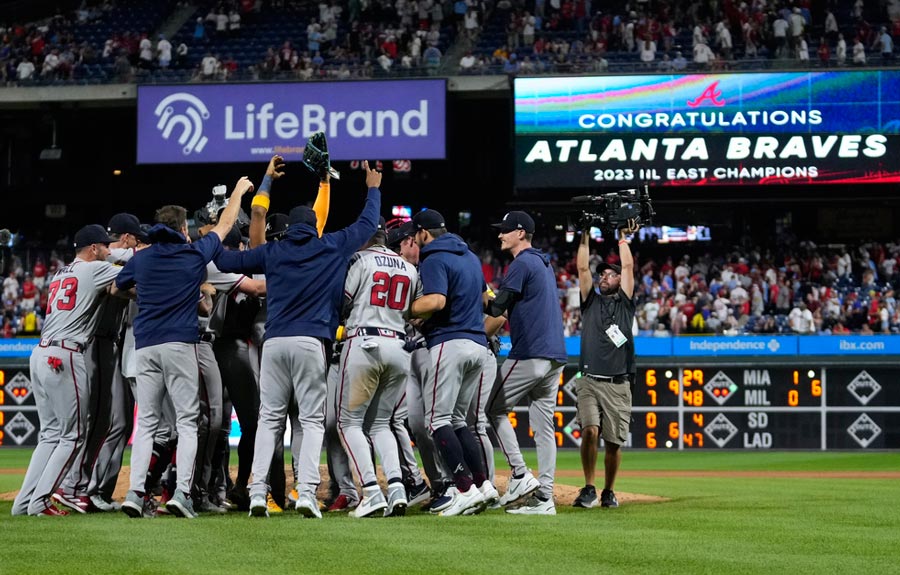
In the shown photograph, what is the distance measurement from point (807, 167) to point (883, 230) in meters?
4.06

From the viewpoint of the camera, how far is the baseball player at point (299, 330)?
8.23 metres

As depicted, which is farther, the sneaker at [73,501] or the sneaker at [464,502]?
the sneaker at [73,501]

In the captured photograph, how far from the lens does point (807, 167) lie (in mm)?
26031

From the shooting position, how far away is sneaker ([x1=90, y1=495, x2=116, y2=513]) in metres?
9.09

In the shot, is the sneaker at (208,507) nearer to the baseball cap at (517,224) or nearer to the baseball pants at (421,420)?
the baseball pants at (421,420)

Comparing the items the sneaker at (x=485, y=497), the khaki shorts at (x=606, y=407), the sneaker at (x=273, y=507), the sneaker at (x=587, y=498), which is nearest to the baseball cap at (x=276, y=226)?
the sneaker at (x=273, y=507)

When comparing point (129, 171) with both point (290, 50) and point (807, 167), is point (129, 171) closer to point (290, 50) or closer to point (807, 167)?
point (290, 50)

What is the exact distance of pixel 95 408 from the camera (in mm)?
9023

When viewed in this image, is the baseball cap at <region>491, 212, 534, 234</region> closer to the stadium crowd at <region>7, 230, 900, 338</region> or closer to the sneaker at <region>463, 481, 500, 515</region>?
the sneaker at <region>463, 481, 500, 515</region>

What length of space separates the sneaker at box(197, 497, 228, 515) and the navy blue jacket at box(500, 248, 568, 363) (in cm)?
224

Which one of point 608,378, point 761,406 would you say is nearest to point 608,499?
point 608,378

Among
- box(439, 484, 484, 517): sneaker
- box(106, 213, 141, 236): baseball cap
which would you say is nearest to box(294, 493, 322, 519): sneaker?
box(439, 484, 484, 517): sneaker

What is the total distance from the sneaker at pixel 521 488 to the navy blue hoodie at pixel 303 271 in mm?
1738

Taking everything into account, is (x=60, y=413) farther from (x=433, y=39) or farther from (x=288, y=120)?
(x=433, y=39)
